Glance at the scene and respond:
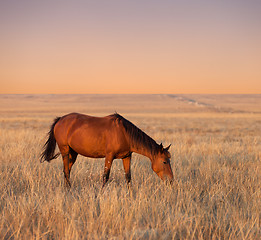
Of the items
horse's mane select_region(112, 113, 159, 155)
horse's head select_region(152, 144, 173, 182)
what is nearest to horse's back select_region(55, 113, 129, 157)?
horse's mane select_region(112, 113, 159, 155)

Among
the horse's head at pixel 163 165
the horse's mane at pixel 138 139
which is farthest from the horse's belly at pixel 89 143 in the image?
the horse's head at pixel 163 165

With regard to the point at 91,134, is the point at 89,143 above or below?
below

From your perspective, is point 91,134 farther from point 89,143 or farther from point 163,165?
point 163,165

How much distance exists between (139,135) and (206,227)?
2.19 meters

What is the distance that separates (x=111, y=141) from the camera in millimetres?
5141

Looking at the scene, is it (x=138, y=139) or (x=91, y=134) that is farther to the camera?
(x=91, y=134)

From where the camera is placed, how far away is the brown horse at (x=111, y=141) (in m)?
5.02

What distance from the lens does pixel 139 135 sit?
5199mm

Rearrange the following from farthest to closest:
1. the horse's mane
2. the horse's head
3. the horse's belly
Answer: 1. the horse's belly
2. the horse's mane
3. the horse's head

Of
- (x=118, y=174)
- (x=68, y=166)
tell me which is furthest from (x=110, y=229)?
(x=118, y=174)

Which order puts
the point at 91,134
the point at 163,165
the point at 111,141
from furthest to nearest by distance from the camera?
the point at 91,134
the point at 111,141
the point at 163,165

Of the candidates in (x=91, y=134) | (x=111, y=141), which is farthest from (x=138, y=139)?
(x=91, y=134)

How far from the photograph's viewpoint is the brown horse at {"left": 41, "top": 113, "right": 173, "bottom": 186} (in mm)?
5023

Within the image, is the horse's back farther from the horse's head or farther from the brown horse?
the horse's head
